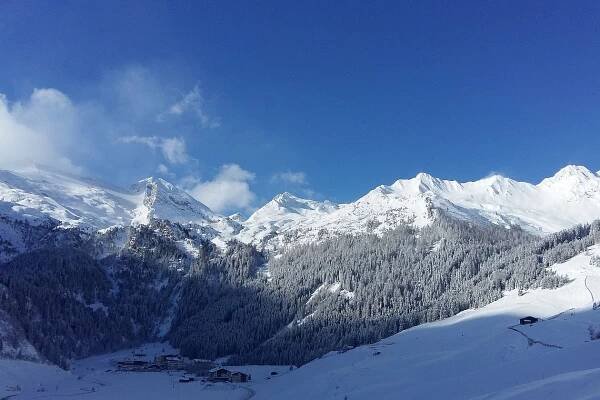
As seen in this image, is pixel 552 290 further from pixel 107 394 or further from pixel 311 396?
pixel 107 394

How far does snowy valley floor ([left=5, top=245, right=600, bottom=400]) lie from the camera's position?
172 feet

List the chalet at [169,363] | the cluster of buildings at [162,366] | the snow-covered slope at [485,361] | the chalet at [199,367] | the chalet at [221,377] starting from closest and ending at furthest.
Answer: the snow-covered slope at [485,361]
the chalet at [221,377]
the chalet at [199,367]
the cluster of buildings at [162,366]
the chalet at [169,363]

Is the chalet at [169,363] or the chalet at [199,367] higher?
the chalet at [169,363]

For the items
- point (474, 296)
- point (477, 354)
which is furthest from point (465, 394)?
point (474, 296)

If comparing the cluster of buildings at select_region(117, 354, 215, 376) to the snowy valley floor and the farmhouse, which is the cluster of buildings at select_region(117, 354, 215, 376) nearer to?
the snowy valley floor

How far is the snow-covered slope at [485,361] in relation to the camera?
49.5 metres

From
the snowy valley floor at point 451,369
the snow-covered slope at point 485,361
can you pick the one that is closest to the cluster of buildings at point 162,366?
the snowy valley floor at point 451,369

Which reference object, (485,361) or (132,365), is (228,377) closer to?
(132,365)

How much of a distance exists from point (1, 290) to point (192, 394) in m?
88.0

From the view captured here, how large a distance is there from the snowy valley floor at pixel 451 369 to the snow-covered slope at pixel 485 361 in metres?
0.20

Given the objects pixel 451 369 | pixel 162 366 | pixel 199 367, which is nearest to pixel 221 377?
pixel 199 367

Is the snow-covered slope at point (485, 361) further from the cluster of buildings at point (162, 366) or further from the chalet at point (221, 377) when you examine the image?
the cluster of buildings at point (162, 366)

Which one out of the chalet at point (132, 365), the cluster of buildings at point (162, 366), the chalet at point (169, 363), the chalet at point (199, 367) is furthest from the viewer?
the chalet at point (169, 363)

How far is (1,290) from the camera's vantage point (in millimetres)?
175500
